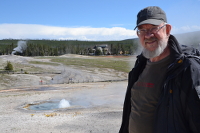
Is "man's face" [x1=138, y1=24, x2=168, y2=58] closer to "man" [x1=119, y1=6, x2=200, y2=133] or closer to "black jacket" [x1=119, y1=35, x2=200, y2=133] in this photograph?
"man" [x1=119, y1=6, x2=200, y2=133]

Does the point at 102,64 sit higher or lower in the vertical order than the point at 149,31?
lower

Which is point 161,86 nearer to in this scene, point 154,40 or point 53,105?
point 154,40

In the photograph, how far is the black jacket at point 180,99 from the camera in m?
1.86

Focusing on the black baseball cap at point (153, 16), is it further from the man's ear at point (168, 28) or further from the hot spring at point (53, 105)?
the hot spring at point (53, 105)

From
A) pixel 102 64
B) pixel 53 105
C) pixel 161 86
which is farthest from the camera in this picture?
pixel 102 64

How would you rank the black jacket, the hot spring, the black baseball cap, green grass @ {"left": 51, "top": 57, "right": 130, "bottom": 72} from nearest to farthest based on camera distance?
1. the black jacket
2. the black baseball cap
3. the hot spring
4. green grass @ {"left": 51, "top": 57, "right": 130, "bottom": 72}

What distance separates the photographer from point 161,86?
2.25 m

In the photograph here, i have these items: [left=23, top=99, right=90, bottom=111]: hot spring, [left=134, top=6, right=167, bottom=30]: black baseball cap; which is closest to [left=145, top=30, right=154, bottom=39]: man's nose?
[left=134, top=6, right=167, bottom=30]: black baseball cap

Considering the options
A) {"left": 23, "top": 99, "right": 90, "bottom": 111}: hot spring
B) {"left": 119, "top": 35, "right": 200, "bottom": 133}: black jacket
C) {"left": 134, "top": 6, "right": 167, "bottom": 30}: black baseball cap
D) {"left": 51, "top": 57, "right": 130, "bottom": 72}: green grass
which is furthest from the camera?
{"left": 51, "top": 57, "right": 130, "bottom": 72}: green grass

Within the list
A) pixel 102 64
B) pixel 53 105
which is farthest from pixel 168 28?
pixel 102 64

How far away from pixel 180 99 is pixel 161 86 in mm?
325

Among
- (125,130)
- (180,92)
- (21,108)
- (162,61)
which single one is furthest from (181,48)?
(21,108)

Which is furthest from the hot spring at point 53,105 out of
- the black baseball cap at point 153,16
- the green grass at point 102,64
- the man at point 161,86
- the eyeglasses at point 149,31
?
the green grass at point 102,64

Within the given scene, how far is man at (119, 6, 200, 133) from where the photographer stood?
6.26ft
